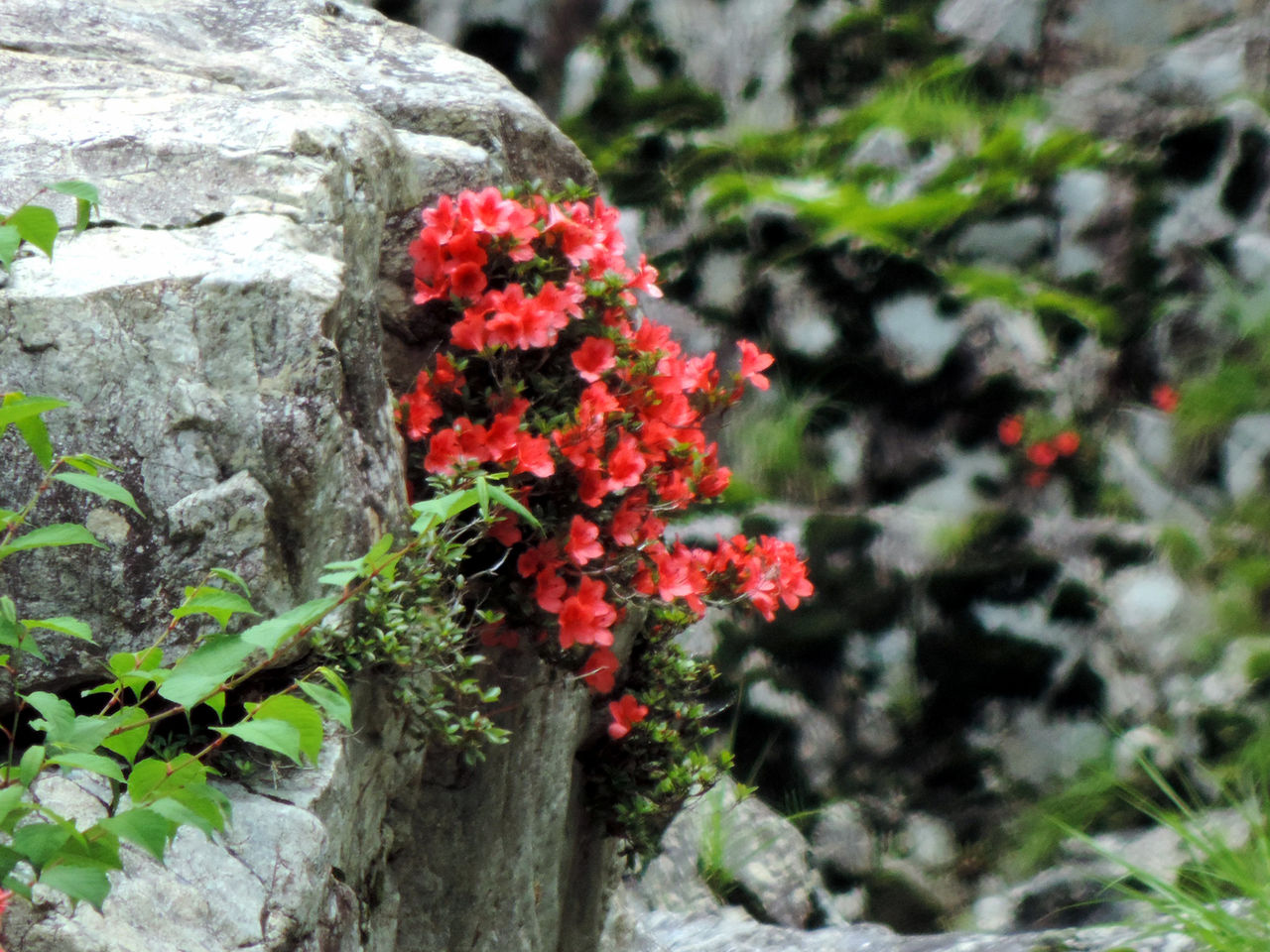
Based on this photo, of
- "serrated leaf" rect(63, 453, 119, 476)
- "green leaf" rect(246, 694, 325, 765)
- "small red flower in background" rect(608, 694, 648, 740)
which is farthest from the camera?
"small red flower in background" rect(608, 694, 648, 740)

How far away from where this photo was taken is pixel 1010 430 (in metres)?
6.04

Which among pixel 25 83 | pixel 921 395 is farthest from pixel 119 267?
pixel 921 395

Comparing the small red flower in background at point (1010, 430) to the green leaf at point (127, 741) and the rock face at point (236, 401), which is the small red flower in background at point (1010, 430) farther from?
the green leaf at point (127, 741)

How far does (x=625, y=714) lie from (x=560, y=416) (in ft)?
2.69

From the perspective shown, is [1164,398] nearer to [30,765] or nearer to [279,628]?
[279,628]

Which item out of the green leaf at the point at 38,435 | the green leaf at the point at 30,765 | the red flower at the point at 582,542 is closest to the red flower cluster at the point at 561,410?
the red flower at the point at 582,542

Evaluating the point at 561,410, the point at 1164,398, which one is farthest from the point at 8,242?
the point at 1164,398

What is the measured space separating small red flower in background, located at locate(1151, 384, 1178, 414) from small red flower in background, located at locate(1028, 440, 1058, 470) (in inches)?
27.5

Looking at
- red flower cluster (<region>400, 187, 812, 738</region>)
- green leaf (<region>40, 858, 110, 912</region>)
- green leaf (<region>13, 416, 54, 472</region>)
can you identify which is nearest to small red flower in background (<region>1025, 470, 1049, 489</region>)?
red flower cluster (<region>400, 187, 812, 738</region>)

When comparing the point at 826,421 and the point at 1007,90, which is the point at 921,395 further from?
the point at 1007,90

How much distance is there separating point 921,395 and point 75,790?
5111mm

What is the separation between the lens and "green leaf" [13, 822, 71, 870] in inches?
45.1

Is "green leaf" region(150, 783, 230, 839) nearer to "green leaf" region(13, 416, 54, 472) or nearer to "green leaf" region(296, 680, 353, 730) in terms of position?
"green leaf" region(296, 680, 353, 730)

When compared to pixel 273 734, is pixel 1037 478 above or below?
below
